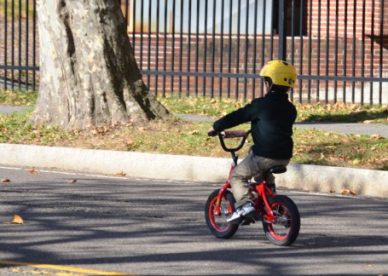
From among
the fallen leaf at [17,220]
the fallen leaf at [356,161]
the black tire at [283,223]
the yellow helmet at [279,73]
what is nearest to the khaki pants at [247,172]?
the black tire at [283,223]

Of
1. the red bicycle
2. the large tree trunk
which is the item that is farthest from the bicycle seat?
the large tree trunk

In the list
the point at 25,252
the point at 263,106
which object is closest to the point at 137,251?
the point at 25,252

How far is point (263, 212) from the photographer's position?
920 cm

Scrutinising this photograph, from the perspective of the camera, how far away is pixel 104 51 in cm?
1555

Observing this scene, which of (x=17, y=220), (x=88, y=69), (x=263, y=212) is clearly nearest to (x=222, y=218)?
(x=263, y=212)

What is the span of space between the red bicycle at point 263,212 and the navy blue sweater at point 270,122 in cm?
10

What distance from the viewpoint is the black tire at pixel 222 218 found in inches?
372

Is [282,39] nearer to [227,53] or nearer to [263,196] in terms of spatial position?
[227,53]

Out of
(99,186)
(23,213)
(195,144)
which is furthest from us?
(195,144)

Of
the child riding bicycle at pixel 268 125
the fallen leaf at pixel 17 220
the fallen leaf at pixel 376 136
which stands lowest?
the fallen leaf at pixel 17 220

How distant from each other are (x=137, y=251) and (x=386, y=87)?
13.4 m

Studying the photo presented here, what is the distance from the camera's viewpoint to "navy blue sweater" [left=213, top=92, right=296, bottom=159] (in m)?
9.14

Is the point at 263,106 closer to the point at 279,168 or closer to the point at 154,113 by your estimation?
the point at 279,168

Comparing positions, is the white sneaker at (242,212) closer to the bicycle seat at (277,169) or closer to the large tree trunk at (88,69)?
the bicycle seat at (277,169)
